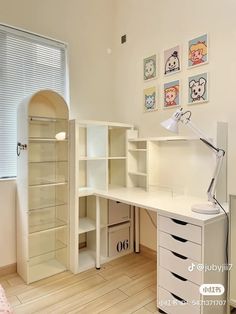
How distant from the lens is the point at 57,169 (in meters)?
2.58

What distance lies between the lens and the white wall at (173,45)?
6.51ft

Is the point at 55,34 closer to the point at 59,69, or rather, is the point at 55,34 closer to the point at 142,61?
the point at 59,69

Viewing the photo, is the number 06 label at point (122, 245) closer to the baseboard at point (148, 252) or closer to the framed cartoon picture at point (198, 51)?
the baseboard at point (148, 252)

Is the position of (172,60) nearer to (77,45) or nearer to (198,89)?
(198,89)

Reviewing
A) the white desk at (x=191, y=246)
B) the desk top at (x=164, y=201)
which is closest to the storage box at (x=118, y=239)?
the desk top at (x=164, y=201)

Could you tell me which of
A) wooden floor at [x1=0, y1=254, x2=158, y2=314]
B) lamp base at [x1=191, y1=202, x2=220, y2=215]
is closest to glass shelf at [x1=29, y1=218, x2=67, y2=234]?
wooden floor at [x1=0, y1=254, x2=158, y2=314]

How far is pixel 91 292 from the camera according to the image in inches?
81.4

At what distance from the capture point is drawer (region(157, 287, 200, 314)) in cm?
160

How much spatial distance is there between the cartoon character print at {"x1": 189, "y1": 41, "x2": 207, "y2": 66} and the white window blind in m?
1.45

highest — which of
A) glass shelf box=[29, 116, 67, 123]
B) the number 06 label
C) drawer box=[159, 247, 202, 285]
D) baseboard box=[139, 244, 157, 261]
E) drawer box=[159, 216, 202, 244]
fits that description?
glass shelf box=[29, 116, 67, 123]

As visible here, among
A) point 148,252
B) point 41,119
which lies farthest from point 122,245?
point 41,119

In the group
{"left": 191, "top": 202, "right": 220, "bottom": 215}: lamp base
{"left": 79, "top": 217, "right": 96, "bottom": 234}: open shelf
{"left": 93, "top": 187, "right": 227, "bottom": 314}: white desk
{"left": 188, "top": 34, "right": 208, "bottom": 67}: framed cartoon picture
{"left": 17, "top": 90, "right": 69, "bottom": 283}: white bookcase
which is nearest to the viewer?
{"left": 93, "top": 187, "right": 227, "bottom": 314}: white desk

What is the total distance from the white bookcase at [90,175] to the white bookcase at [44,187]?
141mm

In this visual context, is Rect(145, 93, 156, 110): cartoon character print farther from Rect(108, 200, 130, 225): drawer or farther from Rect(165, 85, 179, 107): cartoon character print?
Rect(108, 200, 130, 225): drawer
